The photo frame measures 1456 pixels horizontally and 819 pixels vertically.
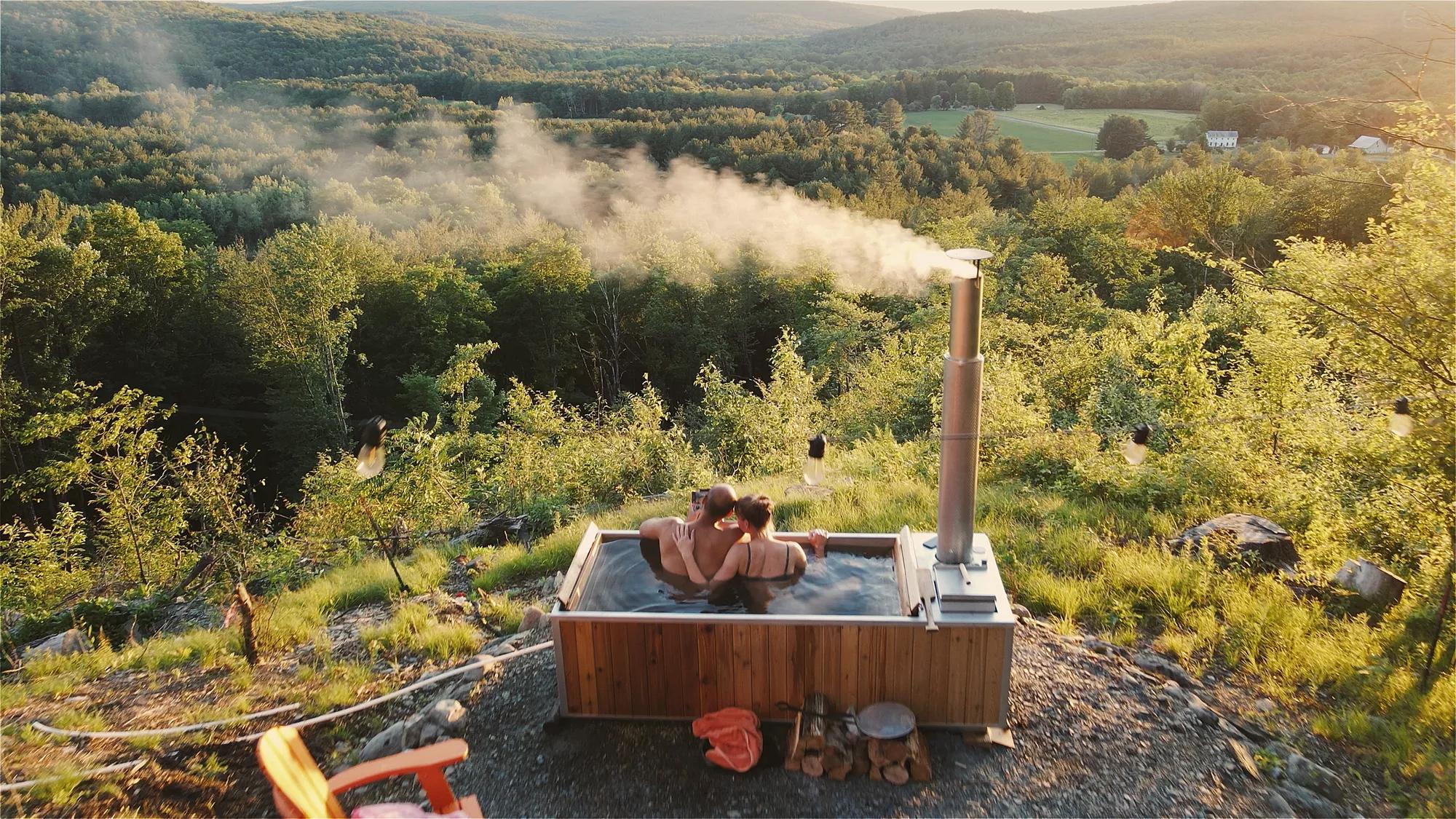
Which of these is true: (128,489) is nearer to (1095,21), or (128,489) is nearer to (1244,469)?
(1244,469)

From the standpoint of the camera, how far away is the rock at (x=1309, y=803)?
4.23 m

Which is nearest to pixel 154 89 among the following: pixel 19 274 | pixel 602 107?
pixel 602 107

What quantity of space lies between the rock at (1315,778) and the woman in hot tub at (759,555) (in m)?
2.96

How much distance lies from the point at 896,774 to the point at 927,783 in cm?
17

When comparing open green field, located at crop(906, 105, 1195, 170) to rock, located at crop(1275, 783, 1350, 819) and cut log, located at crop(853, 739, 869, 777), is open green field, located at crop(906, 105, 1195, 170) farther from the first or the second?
cut log, located at crop(853, 739, 869, 777)

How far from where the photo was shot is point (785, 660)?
4594mm

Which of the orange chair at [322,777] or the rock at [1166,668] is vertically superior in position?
the orange chair at [322,777]

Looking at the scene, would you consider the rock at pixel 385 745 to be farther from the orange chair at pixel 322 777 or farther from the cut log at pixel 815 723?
the cut log at pixel 815 723

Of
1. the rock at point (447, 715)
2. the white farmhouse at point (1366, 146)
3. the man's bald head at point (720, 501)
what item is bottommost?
the rock at point (447, 715)

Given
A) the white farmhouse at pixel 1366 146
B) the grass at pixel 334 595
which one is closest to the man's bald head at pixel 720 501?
the grass at pixel 334 595

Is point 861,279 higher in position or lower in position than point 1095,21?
lower

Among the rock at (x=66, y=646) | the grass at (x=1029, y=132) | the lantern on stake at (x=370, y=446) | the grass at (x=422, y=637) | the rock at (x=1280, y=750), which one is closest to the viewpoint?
the rock at (x=1280, y=750)

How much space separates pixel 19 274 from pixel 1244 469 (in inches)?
1010

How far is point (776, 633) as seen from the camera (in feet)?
14.9
